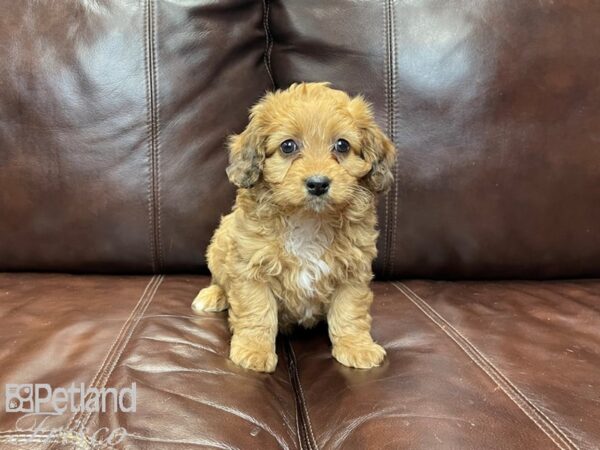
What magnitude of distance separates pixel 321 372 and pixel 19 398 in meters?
0.76

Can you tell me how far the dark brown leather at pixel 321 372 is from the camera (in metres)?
1.29

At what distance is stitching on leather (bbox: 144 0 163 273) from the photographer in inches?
90.0

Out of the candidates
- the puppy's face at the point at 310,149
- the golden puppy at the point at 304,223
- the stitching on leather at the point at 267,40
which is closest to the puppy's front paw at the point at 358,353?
the golden puppy at the point at 304,223

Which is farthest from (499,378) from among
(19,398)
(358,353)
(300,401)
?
(19,398)

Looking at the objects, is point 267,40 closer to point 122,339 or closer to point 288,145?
point 288,145

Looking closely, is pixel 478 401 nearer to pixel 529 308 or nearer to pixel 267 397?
pixel 267 397

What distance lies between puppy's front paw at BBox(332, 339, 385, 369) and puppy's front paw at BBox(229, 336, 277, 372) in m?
0.19

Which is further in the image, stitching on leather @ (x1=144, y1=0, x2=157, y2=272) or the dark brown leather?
stitching on leather @ (x1=144, y1=0, x2=157, y2=272)

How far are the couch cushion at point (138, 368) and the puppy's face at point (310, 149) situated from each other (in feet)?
1.60

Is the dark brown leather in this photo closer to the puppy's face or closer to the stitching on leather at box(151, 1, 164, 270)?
the stitching on leather at box(151, 1, 164, 270)

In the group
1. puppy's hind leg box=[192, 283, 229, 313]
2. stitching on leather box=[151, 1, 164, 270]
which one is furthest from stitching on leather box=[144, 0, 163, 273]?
puppy's hind leg box=[192, 283, 229, 313]

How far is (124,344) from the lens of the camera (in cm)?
167

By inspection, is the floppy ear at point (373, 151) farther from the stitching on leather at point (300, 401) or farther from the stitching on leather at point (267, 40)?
the stitching on leather at point (267, 40)

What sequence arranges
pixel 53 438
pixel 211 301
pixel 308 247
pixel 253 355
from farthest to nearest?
pixel 211 301 → pixel 308 247 → pixel 253 355 → pixel 53 438
